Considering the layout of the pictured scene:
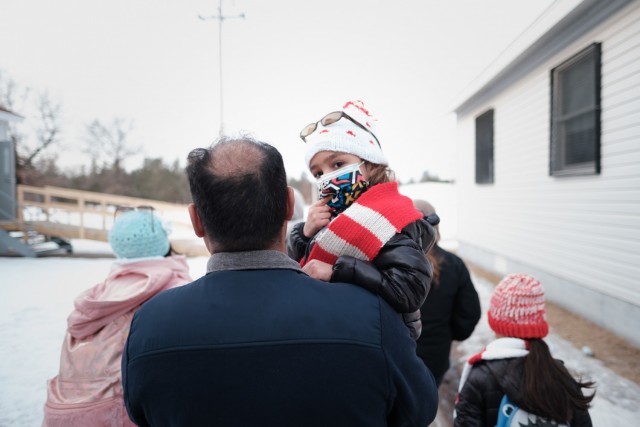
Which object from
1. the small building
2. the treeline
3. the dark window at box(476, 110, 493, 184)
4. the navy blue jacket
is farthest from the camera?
the treeline

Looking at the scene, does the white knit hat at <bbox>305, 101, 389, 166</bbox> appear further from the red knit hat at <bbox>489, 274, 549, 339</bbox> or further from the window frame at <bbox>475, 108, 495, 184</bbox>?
the window frame at <bbox>475, 108, 495, 184</bbox>

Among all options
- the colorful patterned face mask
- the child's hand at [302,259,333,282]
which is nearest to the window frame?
the colorful patterned face mask

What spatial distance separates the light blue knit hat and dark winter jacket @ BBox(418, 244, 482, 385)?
1.89 metres

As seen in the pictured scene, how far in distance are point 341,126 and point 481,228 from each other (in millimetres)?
9661

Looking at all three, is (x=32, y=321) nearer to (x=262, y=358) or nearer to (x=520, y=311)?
(x=262, y=358)

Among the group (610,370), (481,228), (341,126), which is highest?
(341,126)

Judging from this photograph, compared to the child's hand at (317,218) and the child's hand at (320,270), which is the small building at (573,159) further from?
the child's hand at (320,270)

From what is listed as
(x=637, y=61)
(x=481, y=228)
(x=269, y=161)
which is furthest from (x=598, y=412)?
(x=481, y=228)

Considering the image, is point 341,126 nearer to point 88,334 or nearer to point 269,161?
point 269,161

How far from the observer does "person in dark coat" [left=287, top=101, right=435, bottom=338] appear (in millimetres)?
1173

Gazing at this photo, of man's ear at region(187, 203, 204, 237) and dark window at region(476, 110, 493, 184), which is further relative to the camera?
dark window at region(476, 110, 493, 184)

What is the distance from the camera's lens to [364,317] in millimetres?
993

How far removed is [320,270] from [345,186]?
1.74 ft

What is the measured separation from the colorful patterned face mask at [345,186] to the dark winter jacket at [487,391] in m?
1.13
